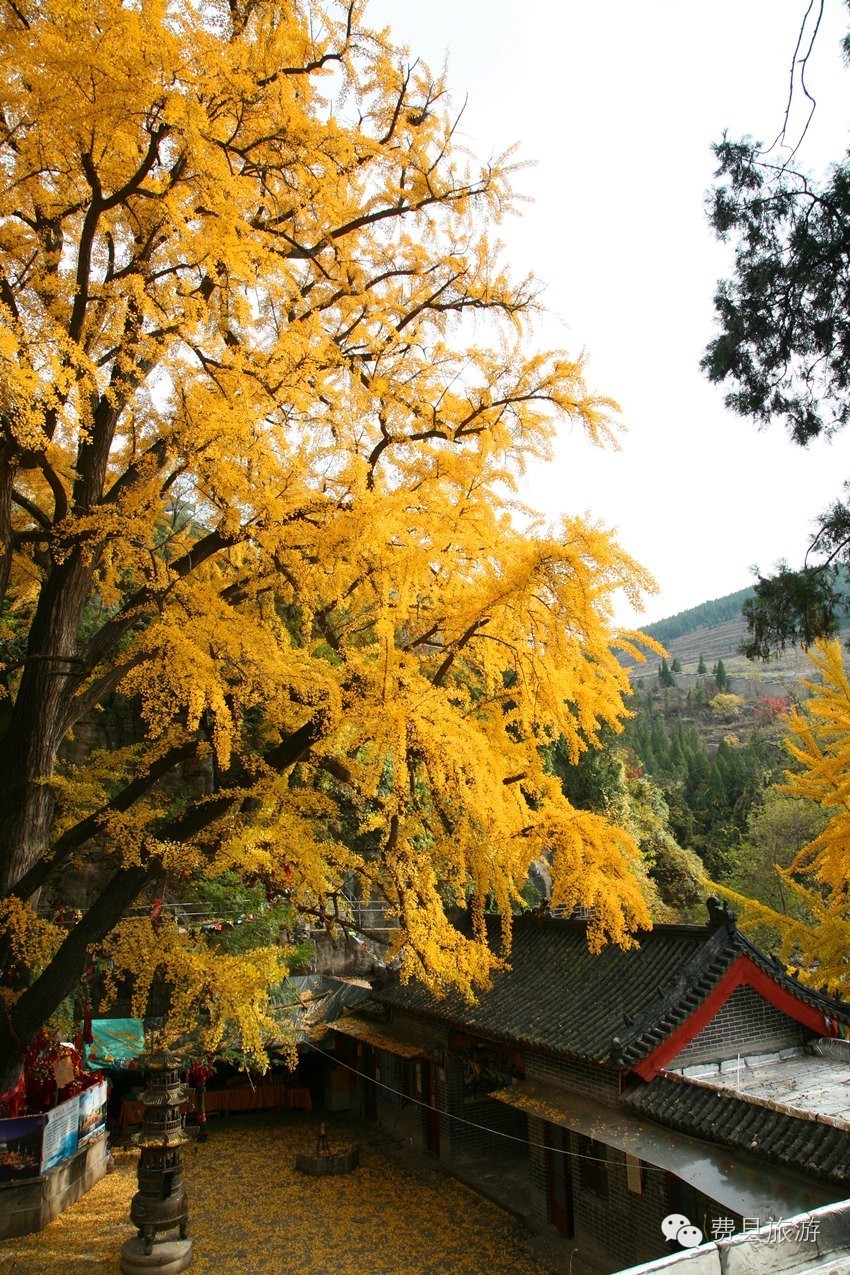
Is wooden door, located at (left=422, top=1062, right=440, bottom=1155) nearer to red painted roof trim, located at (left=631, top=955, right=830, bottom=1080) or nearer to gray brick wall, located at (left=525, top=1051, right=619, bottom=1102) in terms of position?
gray brick wall, located at (left=525, top=1051, right=619, bottom=1102)

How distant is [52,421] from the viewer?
6887 mm

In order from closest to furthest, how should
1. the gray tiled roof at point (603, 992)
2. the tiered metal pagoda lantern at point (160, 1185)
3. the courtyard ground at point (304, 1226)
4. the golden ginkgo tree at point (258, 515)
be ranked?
the golden ginkgo tree at point (258, 515) < the gray tiled roof at point (603, 992) < the tiered metal pagoda lantern at point (160, 1185) < the courtyard ground at point (304, 1226)

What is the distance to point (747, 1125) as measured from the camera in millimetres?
7062

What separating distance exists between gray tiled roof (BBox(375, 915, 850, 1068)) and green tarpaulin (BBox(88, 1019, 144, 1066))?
5.74m

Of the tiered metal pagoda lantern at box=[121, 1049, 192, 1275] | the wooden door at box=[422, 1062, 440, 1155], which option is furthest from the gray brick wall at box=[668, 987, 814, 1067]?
the tiered metal pagoda lantern at box=[121, 1049, 192, 1275]

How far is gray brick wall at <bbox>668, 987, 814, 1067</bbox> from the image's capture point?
8797 mm

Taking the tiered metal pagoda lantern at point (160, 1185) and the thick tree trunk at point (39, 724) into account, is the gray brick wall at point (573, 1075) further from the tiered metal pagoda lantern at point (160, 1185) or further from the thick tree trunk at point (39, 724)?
the thick tree trunk at point (39, 724)

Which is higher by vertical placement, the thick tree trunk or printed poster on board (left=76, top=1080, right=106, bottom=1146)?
the thick tree trunk

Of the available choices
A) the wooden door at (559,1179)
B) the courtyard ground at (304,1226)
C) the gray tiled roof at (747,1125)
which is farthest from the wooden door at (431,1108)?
the gray tiled roof at (747,1125)

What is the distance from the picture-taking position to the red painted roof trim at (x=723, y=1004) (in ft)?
27.4

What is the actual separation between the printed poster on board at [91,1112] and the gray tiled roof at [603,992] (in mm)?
4946

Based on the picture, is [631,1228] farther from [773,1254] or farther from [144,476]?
[144,476]

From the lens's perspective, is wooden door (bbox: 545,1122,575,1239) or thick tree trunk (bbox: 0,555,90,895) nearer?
thick tree trunk (bbox: 0,555,90,895)

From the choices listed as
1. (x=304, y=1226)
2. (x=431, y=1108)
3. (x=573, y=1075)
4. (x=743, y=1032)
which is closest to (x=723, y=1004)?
(x=743, y=1032)
